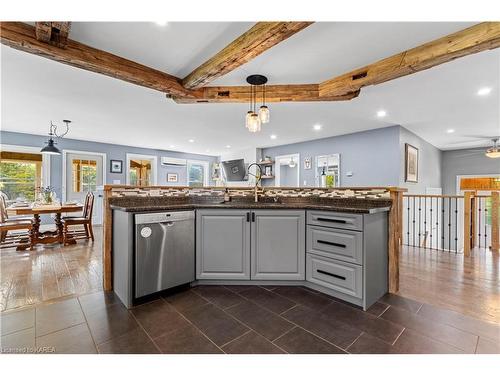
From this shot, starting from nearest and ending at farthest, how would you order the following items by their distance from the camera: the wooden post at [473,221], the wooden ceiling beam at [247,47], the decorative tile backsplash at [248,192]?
the wooden ceiling beam at [247,47] < the decorative tile backsplash at [248,192] < the wooden post at [473,221]

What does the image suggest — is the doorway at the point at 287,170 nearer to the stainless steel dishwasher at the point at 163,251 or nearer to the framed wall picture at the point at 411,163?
the framed wall picture at the point at 411,163

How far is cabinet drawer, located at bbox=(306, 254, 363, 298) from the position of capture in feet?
6.72

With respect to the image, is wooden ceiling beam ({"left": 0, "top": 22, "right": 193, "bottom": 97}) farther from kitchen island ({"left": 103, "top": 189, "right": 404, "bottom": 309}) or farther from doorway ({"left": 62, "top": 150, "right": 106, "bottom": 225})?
doorway ({"left": 62, "top": 150, "right": 106, "bottom": 225})

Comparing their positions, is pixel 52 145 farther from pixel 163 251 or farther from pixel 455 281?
pixel 455 281

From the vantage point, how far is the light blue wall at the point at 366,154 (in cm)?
499

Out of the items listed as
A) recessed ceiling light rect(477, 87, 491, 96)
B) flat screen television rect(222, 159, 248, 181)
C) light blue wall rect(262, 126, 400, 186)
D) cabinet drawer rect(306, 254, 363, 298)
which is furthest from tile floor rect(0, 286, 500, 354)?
light blue wall rect(262, 126, 400, 186)

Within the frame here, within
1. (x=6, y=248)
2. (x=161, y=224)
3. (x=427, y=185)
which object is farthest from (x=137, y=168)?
(x=427, y=185)

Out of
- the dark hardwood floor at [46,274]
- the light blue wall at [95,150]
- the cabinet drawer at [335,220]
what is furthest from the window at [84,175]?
the cabinet drawer at [335,220]

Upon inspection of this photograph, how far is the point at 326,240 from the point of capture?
225 cm

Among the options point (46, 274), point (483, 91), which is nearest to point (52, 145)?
point (46, 274)

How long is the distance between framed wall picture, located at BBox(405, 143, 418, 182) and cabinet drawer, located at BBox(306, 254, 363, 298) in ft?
13.3

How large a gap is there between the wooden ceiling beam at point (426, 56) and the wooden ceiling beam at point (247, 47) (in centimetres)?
124
